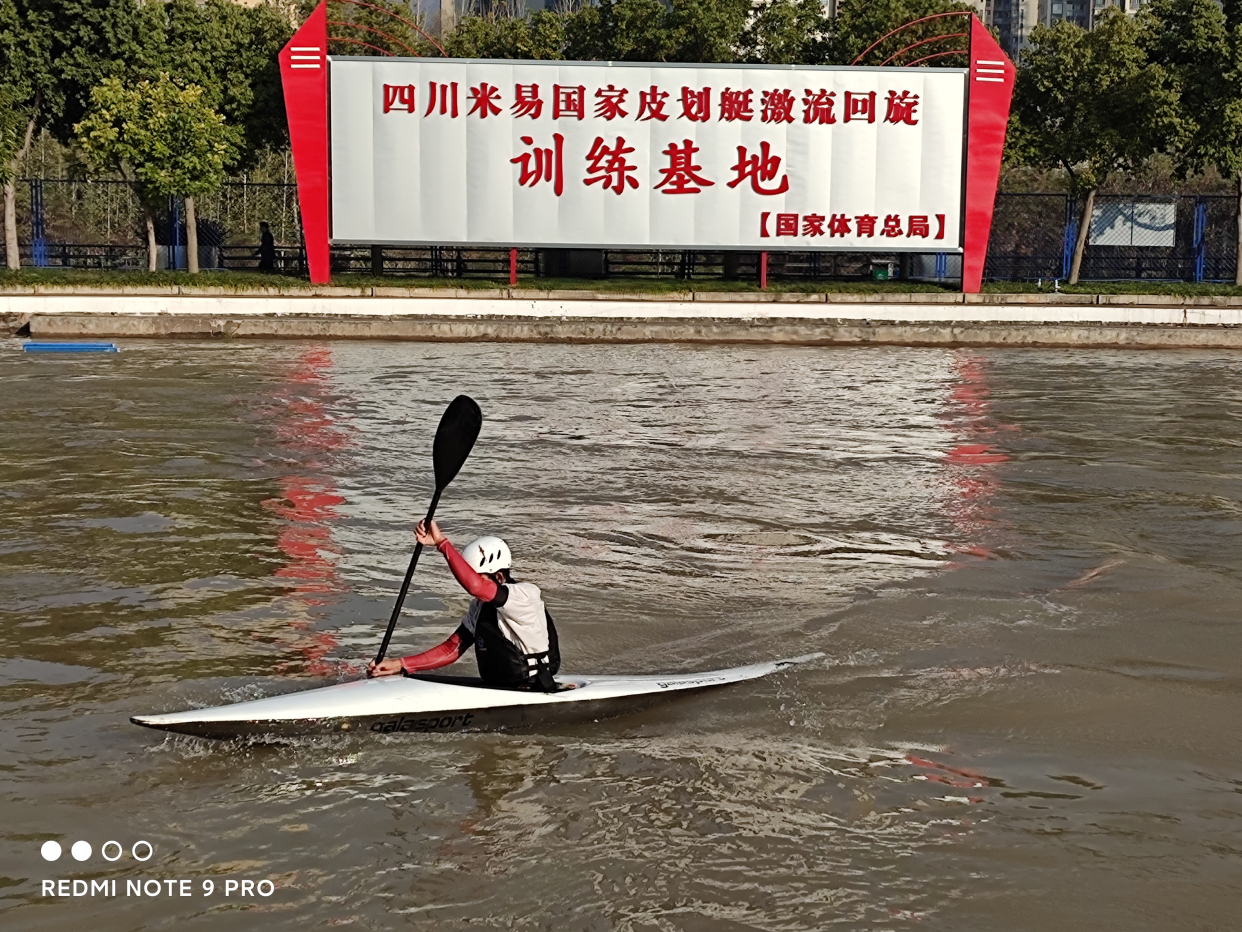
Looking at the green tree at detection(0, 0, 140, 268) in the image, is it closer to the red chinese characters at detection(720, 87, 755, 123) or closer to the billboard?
the billboard

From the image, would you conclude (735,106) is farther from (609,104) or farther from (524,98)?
(524,98)

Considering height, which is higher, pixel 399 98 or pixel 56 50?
pixel 56 50

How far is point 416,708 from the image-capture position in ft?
23.7

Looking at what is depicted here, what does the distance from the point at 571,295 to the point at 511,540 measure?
20.9m

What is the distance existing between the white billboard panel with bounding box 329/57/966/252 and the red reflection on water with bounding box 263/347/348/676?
12.0 meters

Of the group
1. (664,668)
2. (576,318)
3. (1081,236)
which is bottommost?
(664,668)

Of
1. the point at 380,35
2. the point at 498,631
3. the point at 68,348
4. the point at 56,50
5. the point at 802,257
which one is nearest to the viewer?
the point at 498,631

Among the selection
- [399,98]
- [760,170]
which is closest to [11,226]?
[399,98]

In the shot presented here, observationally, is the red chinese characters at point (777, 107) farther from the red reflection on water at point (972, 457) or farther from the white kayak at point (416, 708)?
the white kayak at point (416, 708)

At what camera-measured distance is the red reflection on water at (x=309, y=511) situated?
918cm

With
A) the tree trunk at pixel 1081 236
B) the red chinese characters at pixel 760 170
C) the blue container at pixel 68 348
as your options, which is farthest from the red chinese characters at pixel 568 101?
the tree trunk at pixel 1081 236

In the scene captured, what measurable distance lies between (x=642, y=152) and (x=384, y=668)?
2659 cm

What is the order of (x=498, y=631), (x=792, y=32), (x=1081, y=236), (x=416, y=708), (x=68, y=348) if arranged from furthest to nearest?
(x=792, y=32)
(x=1081, y=236)
(x=68, y=348)
(x=498, y=631)
(x=416, y=708)

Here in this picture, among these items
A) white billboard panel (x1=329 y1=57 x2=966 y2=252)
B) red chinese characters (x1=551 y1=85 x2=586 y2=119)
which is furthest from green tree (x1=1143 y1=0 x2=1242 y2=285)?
red chinese characters (x1=551 y1=85 x2=586 y2=119)
